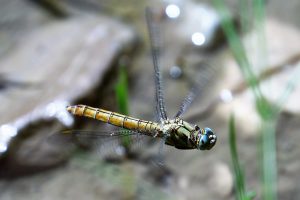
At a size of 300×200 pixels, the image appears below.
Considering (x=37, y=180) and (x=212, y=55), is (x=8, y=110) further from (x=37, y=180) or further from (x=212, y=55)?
(x=212, y=55)

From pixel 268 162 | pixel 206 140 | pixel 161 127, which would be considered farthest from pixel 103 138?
pixel 268 162

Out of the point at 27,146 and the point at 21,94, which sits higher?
the point at 21,94

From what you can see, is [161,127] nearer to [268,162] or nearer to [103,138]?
[103,138]

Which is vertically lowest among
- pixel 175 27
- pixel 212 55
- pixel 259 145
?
pixel 259 145

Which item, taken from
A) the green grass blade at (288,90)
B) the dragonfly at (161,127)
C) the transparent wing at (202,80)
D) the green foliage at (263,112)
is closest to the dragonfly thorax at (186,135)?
the dragonfly at (161,127)

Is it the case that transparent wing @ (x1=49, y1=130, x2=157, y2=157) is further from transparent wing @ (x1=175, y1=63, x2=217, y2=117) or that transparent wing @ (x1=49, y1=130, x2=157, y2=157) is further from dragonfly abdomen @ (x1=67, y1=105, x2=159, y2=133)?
transparent wing @ (x1=175, y1=63, x2=217, y2=117)

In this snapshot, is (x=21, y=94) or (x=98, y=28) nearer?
(x=21, y=94)

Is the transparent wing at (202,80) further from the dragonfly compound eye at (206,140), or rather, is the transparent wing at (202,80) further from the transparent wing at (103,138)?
the dragonfly compound eye at (206,140)

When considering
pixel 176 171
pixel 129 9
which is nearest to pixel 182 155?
pixel 176 171
